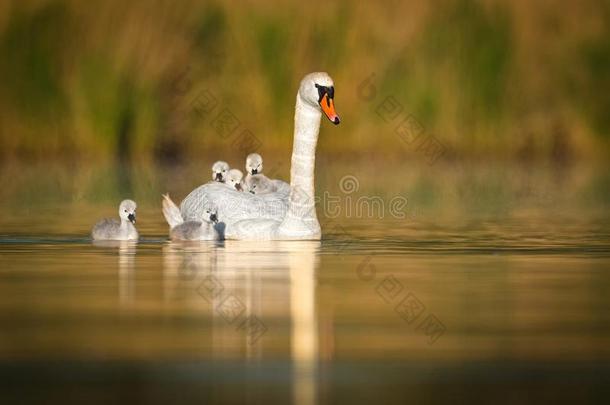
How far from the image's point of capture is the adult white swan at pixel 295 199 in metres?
14.3

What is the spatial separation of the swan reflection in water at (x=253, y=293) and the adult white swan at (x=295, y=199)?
185 mm

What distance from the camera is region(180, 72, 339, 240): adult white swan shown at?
47.0 ft

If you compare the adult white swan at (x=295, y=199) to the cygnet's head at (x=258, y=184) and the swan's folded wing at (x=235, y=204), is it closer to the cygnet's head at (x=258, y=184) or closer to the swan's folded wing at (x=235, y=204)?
the swan's folded wing at (x=235, y=204)

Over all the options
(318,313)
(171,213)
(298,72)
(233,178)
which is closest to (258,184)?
(233,178)

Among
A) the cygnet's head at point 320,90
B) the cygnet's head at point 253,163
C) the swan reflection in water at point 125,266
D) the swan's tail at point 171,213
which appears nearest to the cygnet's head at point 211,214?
the swan's tail at point 171,213

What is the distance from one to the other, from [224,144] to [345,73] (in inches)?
87.5

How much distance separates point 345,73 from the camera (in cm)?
2528

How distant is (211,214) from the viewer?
14859 millimetres

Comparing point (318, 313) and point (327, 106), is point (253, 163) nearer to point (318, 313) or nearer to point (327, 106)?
point (327, 106)

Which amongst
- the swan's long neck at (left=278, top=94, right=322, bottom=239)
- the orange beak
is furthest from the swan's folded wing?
the orange beak

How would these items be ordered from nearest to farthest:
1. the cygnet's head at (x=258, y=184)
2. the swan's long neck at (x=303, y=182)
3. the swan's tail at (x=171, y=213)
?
the swan's long neck at (x=303, y=182) → the swan's tail at (x=171, y=213) → the cygnet's head at (x=258, y=184)

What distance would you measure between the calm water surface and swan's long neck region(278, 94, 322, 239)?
322mm

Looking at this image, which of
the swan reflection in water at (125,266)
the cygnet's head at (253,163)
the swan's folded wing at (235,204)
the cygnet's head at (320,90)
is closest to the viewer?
the swan reflection in water at (125,266)

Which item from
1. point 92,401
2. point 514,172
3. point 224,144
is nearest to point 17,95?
point 224,144
